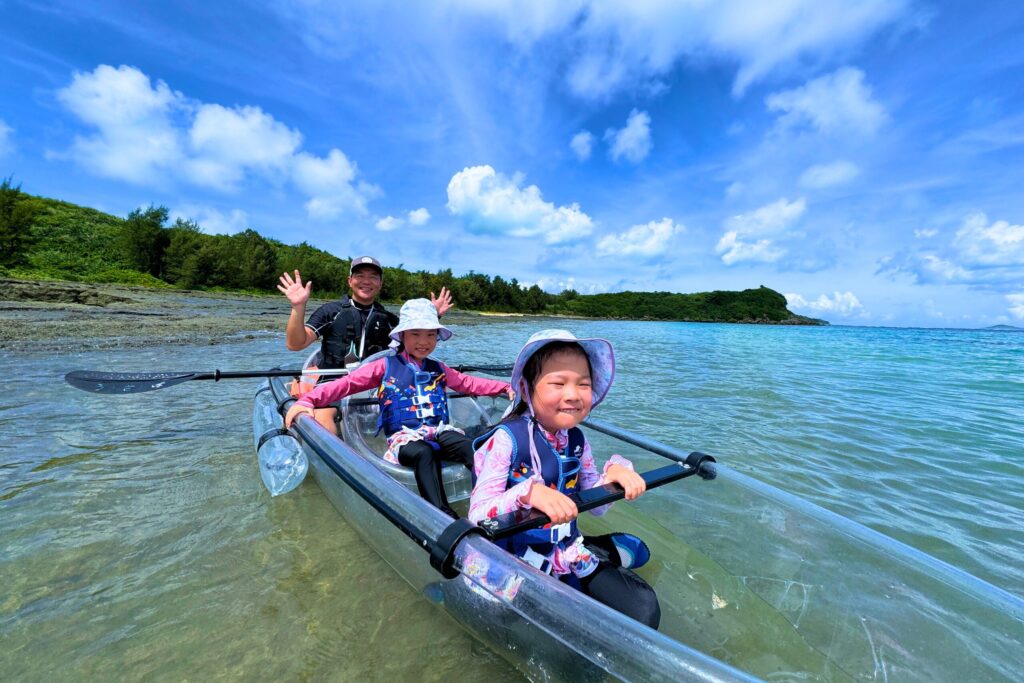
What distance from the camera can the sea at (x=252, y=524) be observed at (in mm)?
2139

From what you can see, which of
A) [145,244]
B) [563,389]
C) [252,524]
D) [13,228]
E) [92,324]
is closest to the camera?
[563,389]

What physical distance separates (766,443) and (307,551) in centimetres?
562

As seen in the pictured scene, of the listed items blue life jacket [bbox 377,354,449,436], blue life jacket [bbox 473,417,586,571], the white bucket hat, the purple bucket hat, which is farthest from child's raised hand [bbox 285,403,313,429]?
the purple bucket hat

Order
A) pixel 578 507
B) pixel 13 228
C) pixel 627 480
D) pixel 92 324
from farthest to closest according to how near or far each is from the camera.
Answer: pixel 13 228
pixel 92 324
pixel 627 480
pixel 578 507

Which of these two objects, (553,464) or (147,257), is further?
(147,257)

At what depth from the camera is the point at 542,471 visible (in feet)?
6.87

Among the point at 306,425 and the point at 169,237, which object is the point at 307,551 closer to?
the point at 306,425

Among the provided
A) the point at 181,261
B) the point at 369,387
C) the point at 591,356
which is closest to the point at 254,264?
the point at 181,261

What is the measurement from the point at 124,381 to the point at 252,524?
10.2 feet

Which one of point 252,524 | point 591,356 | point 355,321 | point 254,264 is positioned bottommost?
point 252,524

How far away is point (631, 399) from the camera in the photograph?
332 inches

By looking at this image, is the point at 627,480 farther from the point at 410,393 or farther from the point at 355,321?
the point at 355,321

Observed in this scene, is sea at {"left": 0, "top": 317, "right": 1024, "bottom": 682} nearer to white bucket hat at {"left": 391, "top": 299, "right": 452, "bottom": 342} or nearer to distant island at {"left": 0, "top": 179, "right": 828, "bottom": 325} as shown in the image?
white bucket hat at {"left": 391, "top": 299, "right": 452, "bottom": 342}

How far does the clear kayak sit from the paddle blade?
2.76 meters
